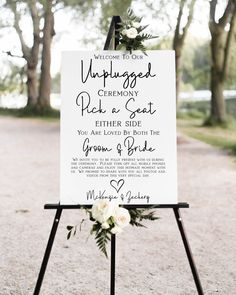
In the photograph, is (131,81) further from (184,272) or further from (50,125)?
(50,125)

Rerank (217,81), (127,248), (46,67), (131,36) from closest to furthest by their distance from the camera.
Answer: (131,36) → (127,248) → (217,81) → (46,67)

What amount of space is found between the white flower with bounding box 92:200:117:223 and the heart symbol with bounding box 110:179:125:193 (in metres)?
0.16

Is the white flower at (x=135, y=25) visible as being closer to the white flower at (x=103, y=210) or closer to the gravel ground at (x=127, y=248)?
the white flower at (x=103, y=210)

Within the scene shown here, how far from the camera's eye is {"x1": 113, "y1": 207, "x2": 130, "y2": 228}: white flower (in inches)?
111

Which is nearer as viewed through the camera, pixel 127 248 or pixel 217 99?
pixel 127 248

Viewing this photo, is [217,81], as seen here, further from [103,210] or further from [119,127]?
[103,210]

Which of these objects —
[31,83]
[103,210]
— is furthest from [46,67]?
[103,210]

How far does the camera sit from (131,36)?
115 inches

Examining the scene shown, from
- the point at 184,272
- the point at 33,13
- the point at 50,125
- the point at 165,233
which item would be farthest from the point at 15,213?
the point at 33,13

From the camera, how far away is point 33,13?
21812 mm

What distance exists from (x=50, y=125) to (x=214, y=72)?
6.23 meters

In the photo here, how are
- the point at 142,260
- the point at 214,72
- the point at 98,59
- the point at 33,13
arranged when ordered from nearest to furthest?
the point at 98,59, the point at 142,260, the point at 214,72, the point at 33,13

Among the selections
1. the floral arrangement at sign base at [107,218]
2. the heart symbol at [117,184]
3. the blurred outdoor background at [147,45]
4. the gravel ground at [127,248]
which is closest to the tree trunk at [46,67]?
the blurred outdoor background at [147,45]

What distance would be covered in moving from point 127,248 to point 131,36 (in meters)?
2.37
